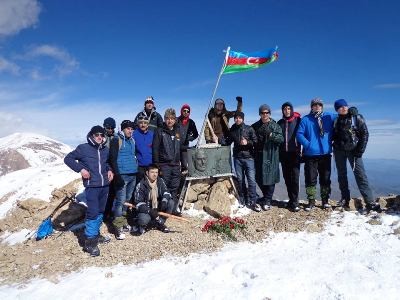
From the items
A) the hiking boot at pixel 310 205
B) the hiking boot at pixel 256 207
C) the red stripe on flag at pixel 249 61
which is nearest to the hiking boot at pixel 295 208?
the hiking boot at pixel 310 205

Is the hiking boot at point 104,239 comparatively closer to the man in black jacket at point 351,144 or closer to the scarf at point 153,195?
the scarf at point 153,195

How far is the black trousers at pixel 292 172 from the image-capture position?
10828 mm

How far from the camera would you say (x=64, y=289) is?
23.1 feet

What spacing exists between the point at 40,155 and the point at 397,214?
355ft

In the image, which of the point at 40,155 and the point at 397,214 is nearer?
the point at 397,214

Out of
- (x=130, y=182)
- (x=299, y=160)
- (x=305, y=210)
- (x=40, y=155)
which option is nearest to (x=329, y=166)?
(x=299, y=160)

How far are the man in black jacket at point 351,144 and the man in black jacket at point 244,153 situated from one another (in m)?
2.69

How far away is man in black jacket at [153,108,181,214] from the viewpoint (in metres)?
10.3

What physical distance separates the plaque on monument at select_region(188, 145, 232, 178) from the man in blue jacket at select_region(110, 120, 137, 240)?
2.21 m

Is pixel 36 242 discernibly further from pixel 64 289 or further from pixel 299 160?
pixel 299 160

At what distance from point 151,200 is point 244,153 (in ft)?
11.8

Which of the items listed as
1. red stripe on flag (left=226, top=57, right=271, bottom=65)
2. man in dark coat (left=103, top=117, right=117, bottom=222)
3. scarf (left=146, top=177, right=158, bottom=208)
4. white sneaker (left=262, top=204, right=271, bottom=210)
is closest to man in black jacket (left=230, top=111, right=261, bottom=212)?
white sneaker (left=262, top=204, right=271, bottom=210)

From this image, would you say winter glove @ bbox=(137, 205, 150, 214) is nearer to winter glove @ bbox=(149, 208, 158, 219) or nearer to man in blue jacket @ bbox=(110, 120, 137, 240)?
winter glove @ bbox=(149, 208, 158, 219)

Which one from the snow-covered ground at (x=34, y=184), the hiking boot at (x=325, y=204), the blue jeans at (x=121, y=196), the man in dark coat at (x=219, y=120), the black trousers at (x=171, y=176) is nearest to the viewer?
the blue jeans at (x=121, y=196)
